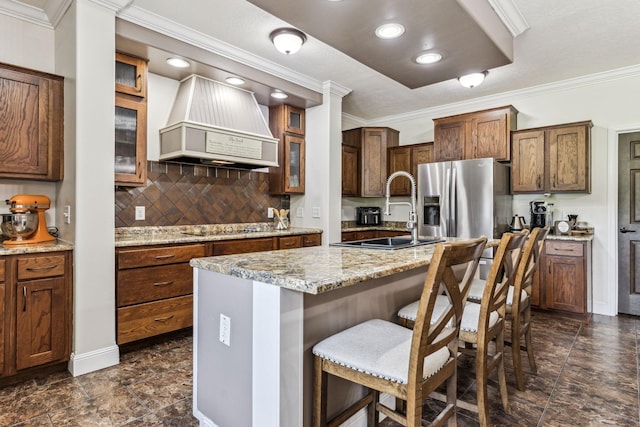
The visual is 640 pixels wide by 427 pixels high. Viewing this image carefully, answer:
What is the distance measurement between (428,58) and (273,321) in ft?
7.25

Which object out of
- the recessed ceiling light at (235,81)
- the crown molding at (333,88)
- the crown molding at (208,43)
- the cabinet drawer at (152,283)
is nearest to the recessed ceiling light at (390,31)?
the crown molding at (208,43)

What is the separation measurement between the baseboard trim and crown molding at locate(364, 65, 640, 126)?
4.62 m

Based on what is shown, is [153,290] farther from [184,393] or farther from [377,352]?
[377,352]

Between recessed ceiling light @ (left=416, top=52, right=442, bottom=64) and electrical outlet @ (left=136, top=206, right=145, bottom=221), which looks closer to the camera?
recessed ceiling light @ (left=416, top=52, right=442, bottom=64)

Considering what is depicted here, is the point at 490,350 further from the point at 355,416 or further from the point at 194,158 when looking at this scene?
the point at 194,158

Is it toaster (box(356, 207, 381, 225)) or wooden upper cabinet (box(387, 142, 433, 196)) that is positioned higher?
wooden upper cabinet (box(387, 142, 433, 196))

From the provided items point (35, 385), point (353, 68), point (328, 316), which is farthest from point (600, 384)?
point (35, 385)

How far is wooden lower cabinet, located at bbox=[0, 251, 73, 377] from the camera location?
2223mm

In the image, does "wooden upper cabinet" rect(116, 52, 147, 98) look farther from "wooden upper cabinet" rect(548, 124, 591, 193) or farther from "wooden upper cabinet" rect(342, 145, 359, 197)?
"wooden upper cabinet" rect(548, 124, 591, 193)

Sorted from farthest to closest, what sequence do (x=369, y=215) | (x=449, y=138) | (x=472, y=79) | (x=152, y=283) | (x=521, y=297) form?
(x=369, y=215), (x=449, y=138), (x=472, y=79), (x=152, y=283), (x=521, y=297)

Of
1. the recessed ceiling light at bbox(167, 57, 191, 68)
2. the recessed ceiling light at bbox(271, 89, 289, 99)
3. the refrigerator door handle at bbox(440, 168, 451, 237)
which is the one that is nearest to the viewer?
the recessed ceiling light at bbox(167, 57, 191, 68)

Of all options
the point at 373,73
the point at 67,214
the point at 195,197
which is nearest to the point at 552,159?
the point at 373,73

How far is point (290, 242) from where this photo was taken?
391 centimetres

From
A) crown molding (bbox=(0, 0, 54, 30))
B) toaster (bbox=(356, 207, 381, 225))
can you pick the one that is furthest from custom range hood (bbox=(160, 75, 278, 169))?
toaster (bbox=(356, 207, 381, 225))
